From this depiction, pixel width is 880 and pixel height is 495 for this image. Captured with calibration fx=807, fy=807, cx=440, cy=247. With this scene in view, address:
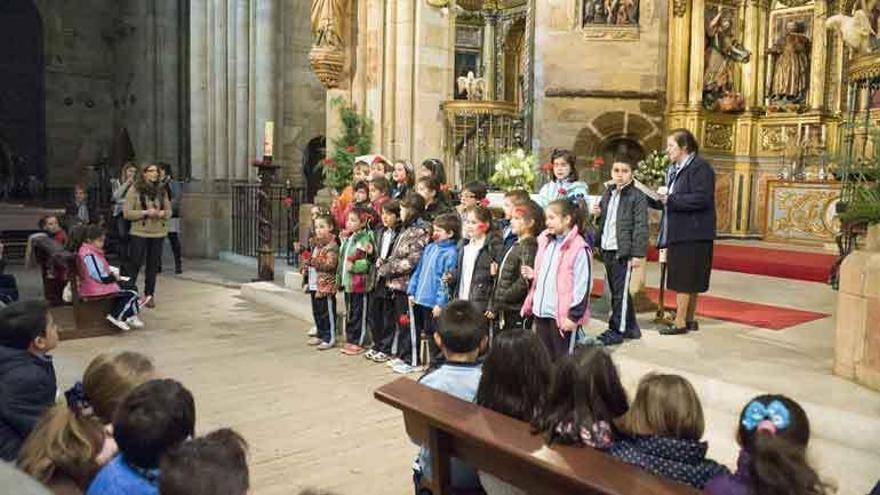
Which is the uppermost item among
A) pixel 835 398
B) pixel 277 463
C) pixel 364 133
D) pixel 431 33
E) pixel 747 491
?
pixel 431 33

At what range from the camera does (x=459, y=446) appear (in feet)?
9.36

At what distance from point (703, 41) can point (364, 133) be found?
5.48 meters

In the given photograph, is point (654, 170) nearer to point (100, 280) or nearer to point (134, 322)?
point (134, 322)

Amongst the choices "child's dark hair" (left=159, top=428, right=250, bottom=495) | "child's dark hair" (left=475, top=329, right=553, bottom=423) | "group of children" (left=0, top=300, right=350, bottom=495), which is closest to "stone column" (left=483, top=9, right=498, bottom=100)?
"group of children" (left=0, top=300, right=350, bottom=495)

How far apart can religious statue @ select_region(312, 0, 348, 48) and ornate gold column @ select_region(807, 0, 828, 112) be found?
7.22 metres

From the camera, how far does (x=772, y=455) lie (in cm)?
207

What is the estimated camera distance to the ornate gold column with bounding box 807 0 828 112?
1223cm

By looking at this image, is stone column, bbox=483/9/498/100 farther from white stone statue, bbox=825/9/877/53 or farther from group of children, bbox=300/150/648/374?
group of children, bbox=300/150/648/374

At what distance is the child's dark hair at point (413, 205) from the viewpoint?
21.6 ft

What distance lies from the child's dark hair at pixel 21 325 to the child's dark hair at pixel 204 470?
185 centimetres

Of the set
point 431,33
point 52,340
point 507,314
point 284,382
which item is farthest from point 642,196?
point 431,33

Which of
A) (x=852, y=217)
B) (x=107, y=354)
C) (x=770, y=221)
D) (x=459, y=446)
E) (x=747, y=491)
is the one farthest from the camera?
(x=770, y=221)

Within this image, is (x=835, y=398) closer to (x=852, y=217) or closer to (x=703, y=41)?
(x=852, y=217)

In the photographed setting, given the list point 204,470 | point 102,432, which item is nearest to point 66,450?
point 102,432
